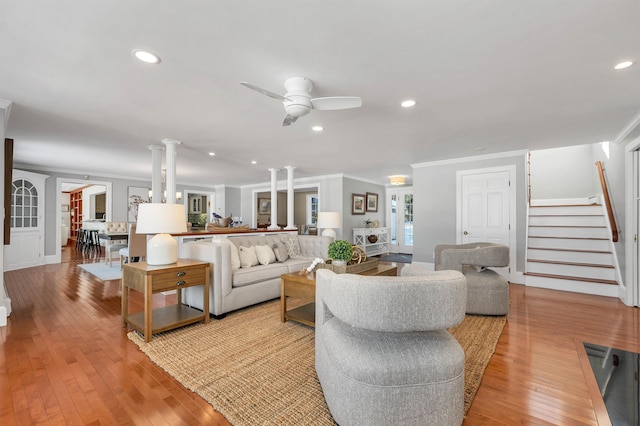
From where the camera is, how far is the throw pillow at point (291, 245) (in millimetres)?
4691

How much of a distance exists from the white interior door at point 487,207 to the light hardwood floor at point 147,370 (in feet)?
5.30

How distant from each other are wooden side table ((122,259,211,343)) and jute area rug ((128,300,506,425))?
0.32 feet

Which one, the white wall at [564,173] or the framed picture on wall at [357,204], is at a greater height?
the white wall at [564,173]

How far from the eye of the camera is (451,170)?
5.69 m

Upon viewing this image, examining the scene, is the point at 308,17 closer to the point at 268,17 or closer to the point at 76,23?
the point at 268,17

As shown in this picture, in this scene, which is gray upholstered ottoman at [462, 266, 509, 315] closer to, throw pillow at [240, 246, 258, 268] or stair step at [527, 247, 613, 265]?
stair step at [527, 247, 613, 265]

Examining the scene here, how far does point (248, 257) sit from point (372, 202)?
5.74 meters

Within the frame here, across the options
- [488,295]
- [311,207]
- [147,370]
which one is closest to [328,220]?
[488,295]

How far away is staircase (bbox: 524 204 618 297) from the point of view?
13.9ft

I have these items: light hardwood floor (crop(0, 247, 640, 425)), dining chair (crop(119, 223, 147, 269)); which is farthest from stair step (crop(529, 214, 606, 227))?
dining chair (crop(119, 223, 147, 269))

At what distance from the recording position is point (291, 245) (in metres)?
4.75

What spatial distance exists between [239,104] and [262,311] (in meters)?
2.35

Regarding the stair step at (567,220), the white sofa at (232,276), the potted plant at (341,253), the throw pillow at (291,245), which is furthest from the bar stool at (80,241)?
the stair step at (567,220)

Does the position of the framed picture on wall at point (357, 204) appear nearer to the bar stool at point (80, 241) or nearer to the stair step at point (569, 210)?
the stair step at point (569, 210)
